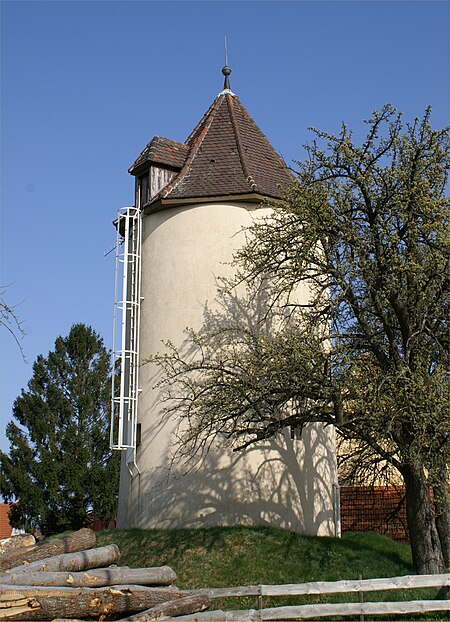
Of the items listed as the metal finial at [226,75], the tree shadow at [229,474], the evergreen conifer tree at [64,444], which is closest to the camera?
the tree shadow at [229,474]

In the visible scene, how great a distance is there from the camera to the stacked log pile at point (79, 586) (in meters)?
12.7

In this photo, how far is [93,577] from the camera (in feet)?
46.1

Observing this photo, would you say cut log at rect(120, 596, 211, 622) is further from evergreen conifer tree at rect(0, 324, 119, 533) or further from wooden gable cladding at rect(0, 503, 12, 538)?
wooden gable cladding at rect(0, 503, 12, 538)

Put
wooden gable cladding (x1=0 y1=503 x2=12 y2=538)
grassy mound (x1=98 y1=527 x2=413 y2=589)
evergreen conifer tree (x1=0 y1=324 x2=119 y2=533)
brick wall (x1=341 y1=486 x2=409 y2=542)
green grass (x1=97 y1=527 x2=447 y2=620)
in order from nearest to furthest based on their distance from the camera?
green grass (x1=97 y1=527 x2=447 y2=620)
grassy mound (x1=98 y1=527 x2=413 y2=589)
brick wall (x1=341 y1=486 x2=409 y2=542)
evergreen conifer tree (x1=0 y1=324 x2=119 y2=533)
wooden gable cladding (x1=0 y1=503 x2=12 y2=538)

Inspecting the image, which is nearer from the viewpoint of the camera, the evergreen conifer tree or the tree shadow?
the tree shadow

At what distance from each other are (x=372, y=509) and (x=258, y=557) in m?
8.84

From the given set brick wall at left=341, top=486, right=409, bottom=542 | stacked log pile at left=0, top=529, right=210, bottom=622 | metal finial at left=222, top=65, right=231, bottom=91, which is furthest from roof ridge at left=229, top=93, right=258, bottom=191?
stacked log pile at left=0, top=529, right=210, bottom=622

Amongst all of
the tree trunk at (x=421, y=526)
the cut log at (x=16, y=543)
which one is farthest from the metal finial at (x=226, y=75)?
the cut log at (x=16, y=543)

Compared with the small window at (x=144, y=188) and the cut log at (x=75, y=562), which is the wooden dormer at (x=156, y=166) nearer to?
the small window at (x=144, y=188)

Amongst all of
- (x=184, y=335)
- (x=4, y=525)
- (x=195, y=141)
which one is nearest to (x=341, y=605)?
(x=184, y=335)

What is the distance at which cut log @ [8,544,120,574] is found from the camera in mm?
13953

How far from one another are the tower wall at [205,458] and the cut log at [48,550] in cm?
605

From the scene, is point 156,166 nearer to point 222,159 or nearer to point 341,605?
point 222,159

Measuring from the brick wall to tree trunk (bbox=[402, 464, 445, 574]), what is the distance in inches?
322
